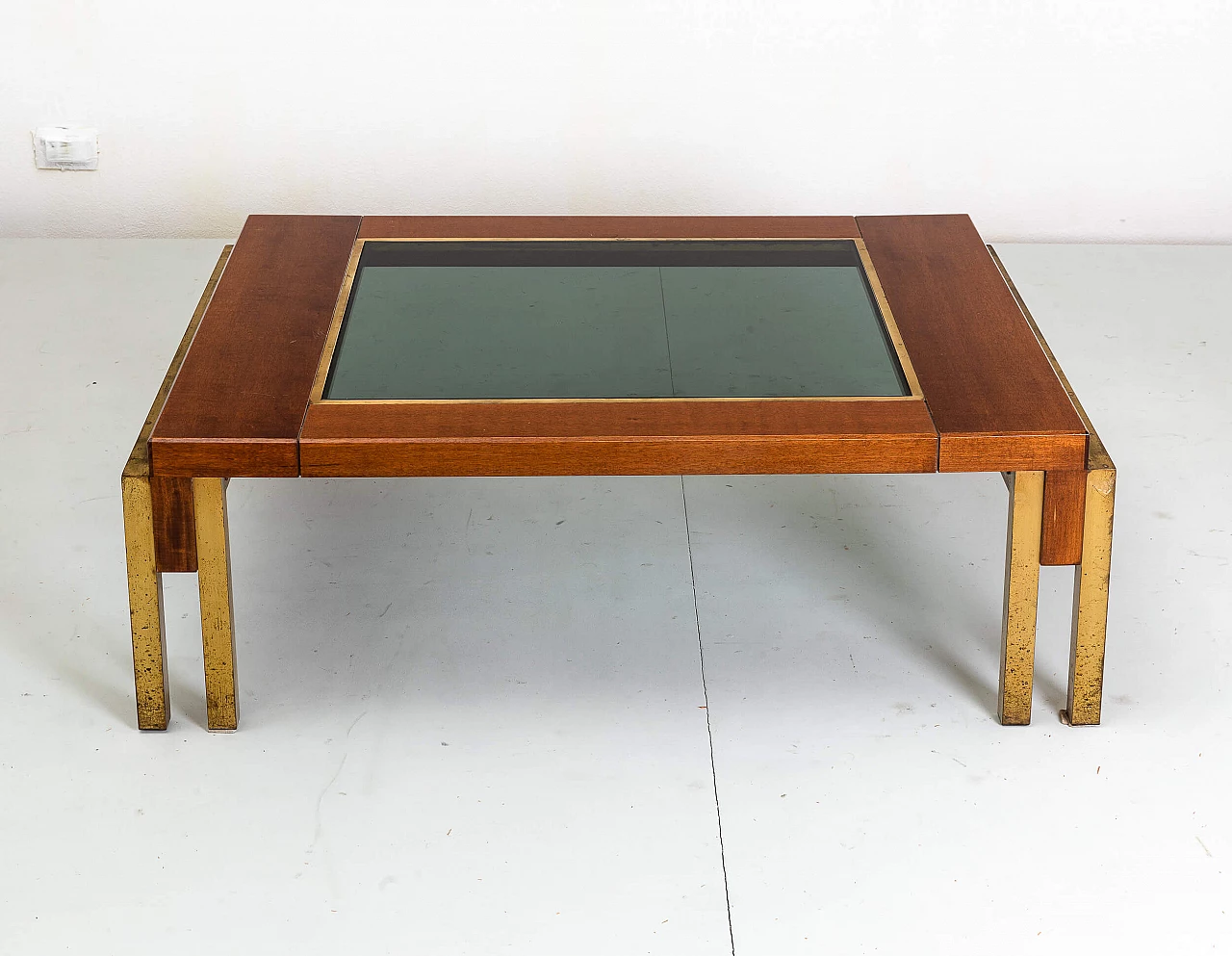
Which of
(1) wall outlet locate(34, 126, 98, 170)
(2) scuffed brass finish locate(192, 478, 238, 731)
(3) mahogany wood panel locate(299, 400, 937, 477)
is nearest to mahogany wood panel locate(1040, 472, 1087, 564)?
(3) mahogany wood panel locate(299, 400, 937, 477)

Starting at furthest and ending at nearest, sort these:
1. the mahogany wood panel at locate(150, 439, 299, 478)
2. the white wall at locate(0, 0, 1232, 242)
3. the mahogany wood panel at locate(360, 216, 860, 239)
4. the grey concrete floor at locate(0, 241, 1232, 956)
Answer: the white wall at locate(0, 0, 1232, 242) < the mahogany wood panel at locate(360, 216, 860, 239) < the mahogany wood panel at locate(150, 439, 299, 478) < the grey concrete floor at locate(0, 241, 1232, 956)

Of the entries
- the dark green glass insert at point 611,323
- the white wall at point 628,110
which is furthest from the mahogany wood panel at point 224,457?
the white wall at point 628,110

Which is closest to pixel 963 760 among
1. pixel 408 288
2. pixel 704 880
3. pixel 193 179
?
pixel 704 880

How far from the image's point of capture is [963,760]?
6.19 ft

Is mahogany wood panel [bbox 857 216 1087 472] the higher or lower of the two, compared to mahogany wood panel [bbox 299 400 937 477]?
higher

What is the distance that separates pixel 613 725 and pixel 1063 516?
0.68 metres

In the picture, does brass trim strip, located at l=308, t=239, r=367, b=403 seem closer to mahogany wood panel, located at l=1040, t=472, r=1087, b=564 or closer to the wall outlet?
mahogany wood panel, located at l=1040, t=472, r=1087, b=564

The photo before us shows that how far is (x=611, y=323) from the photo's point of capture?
213 cm

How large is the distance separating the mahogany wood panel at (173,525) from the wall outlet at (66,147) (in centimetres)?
205

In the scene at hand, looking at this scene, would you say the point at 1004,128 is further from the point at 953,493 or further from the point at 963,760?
the point at 963,760

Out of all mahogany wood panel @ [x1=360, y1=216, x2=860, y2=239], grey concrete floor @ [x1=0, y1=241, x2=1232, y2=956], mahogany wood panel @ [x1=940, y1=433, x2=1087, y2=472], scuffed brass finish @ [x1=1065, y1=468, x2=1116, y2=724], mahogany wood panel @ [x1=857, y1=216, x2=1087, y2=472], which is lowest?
grey concrete floor @ [x1=0, y1=241, x2=1232, y2=956]

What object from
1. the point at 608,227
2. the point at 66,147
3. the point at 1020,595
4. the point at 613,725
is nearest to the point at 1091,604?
the point at 1020,595

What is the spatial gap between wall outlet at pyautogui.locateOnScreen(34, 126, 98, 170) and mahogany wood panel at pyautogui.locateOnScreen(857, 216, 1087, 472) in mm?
2131

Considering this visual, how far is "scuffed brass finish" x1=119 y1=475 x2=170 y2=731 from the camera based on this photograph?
6.00ft
